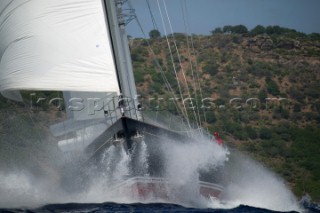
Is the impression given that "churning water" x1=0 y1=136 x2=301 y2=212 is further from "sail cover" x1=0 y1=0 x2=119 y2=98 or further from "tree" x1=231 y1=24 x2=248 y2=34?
"tree" x1=231 y1=24 x2=248 y2=34

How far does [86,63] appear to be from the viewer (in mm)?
20266

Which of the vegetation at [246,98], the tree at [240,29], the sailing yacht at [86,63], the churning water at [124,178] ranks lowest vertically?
the churning water at [124,178]

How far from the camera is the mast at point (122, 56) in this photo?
2223 centimetres

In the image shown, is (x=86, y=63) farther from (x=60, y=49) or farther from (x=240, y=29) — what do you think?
(x=240, y=29)

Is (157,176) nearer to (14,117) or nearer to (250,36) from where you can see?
(14,117)

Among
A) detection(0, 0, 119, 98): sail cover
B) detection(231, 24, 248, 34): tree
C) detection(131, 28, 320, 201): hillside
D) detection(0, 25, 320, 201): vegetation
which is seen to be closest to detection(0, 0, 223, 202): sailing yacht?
detection(0, 0, 119, 98): sail cover

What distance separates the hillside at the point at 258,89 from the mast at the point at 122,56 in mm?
17731

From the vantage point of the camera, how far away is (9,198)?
23000 millimetres

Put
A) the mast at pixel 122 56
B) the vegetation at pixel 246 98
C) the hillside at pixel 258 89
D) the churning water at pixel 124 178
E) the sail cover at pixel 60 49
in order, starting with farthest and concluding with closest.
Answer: the hillside at pixel 258 89, the vegetation at pixel 246 98, the mast at pixel 122 56, the churning water at pixel 124 178, the sail cover at pixel 60 49

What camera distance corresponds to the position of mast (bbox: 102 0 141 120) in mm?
22234

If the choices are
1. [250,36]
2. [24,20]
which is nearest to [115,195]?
[24,20]

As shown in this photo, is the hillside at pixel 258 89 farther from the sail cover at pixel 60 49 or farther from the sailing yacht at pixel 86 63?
the sail cover at pixel 60 49

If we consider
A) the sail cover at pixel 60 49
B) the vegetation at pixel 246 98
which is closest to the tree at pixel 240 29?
the vegetation at pixel 246 98

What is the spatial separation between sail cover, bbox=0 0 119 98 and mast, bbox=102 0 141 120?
1.37m
